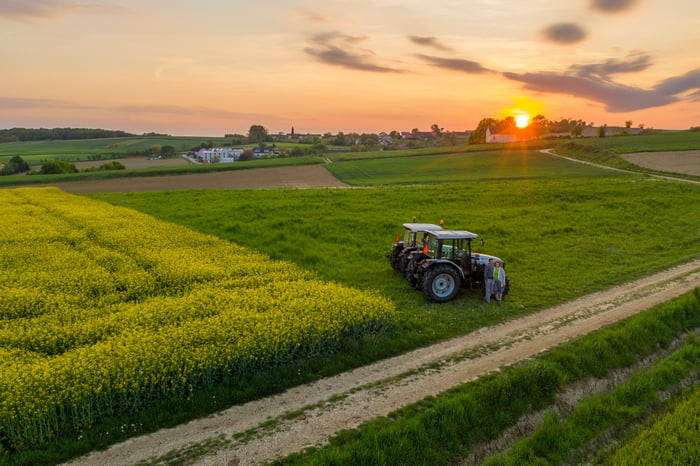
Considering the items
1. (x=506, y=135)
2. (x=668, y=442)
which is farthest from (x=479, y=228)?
(x=506, y=135)

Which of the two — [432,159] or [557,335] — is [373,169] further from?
Result: [557,335]

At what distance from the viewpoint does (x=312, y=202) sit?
35750mm

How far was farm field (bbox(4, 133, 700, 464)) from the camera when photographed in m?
14.1

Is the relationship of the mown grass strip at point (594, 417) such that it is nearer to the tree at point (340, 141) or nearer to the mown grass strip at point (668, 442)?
the mown grass strip at point (668, 442)

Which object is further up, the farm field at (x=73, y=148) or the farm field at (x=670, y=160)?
the farm field at (x=73, y=148)

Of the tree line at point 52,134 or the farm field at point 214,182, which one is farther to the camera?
the tree line at point 52,134

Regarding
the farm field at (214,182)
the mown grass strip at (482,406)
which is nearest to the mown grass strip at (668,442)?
the mown grass strip at (482,406)

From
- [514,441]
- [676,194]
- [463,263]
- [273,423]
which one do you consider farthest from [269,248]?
[676,194]

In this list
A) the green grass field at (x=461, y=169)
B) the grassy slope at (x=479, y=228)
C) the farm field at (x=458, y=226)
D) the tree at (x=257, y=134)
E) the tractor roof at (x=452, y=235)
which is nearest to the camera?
the farm field at (x=458, y=226)

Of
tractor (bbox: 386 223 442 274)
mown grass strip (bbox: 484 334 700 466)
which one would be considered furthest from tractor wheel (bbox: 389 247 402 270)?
mown grass strip (bbox: 484 334 700 466)

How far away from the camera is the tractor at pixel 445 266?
15266 mm

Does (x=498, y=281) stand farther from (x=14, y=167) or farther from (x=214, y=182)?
(x=14, y=167)

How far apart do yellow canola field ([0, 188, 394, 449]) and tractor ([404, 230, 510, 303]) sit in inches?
86.1

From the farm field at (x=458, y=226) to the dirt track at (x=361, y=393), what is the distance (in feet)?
1.49
